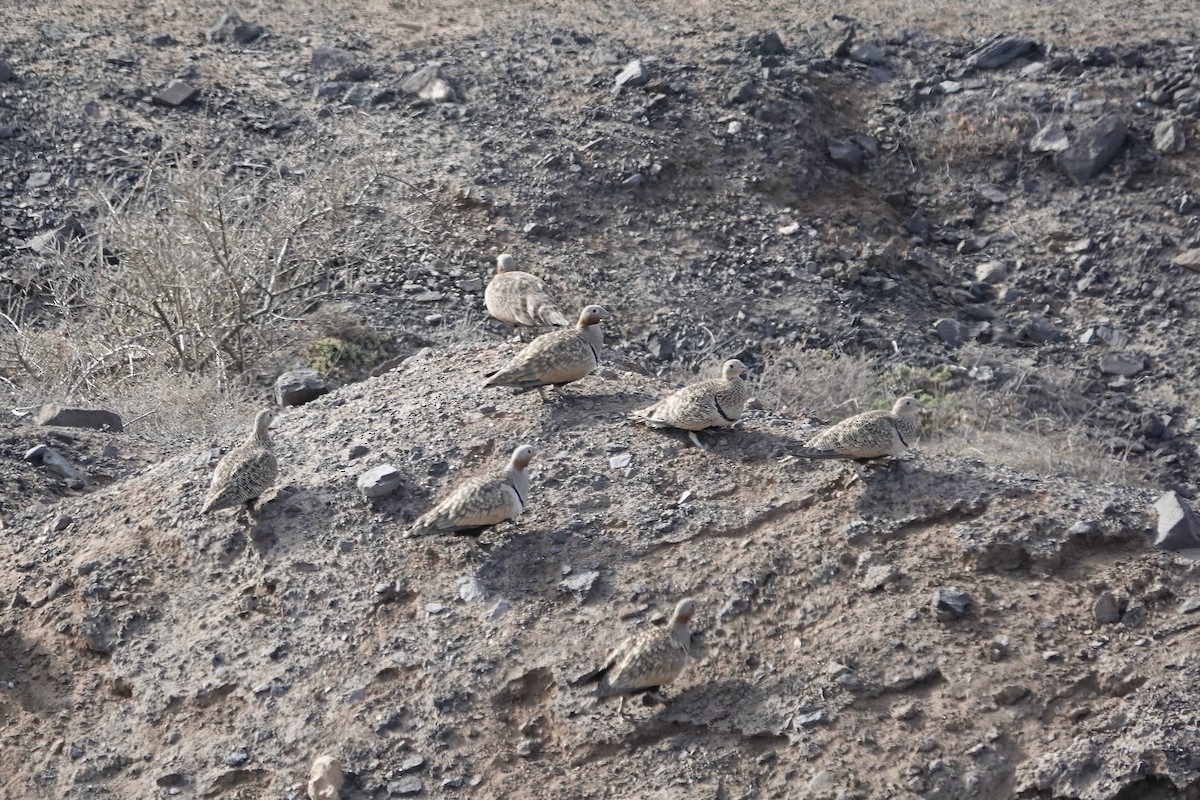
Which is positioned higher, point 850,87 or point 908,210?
point 850,87

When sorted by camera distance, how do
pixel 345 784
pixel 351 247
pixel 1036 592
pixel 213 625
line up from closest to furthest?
pixel 345 784, pixel 1036 592, pixel 213 625, pixel 351 247

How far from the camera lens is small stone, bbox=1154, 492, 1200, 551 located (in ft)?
19.0

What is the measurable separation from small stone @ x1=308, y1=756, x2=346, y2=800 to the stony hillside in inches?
1.9

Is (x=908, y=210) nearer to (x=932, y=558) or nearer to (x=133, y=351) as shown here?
(x=133, y=351)

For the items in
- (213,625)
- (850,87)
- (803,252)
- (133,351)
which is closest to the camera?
(213,625)

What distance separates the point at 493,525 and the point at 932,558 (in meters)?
1.95

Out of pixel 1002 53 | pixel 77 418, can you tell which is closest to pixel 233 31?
pixel 1002 53

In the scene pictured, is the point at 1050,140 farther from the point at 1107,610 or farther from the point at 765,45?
the point at 1107,610

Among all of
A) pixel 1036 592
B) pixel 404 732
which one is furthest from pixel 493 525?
pixel 1036 592

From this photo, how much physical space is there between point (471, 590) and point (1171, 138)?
11.4m

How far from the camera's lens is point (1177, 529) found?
5812 mm

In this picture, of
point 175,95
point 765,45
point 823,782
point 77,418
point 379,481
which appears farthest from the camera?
point 765,45

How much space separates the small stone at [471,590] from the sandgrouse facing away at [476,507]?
23 centimetres

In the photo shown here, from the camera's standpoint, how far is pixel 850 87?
15836 millimetres
